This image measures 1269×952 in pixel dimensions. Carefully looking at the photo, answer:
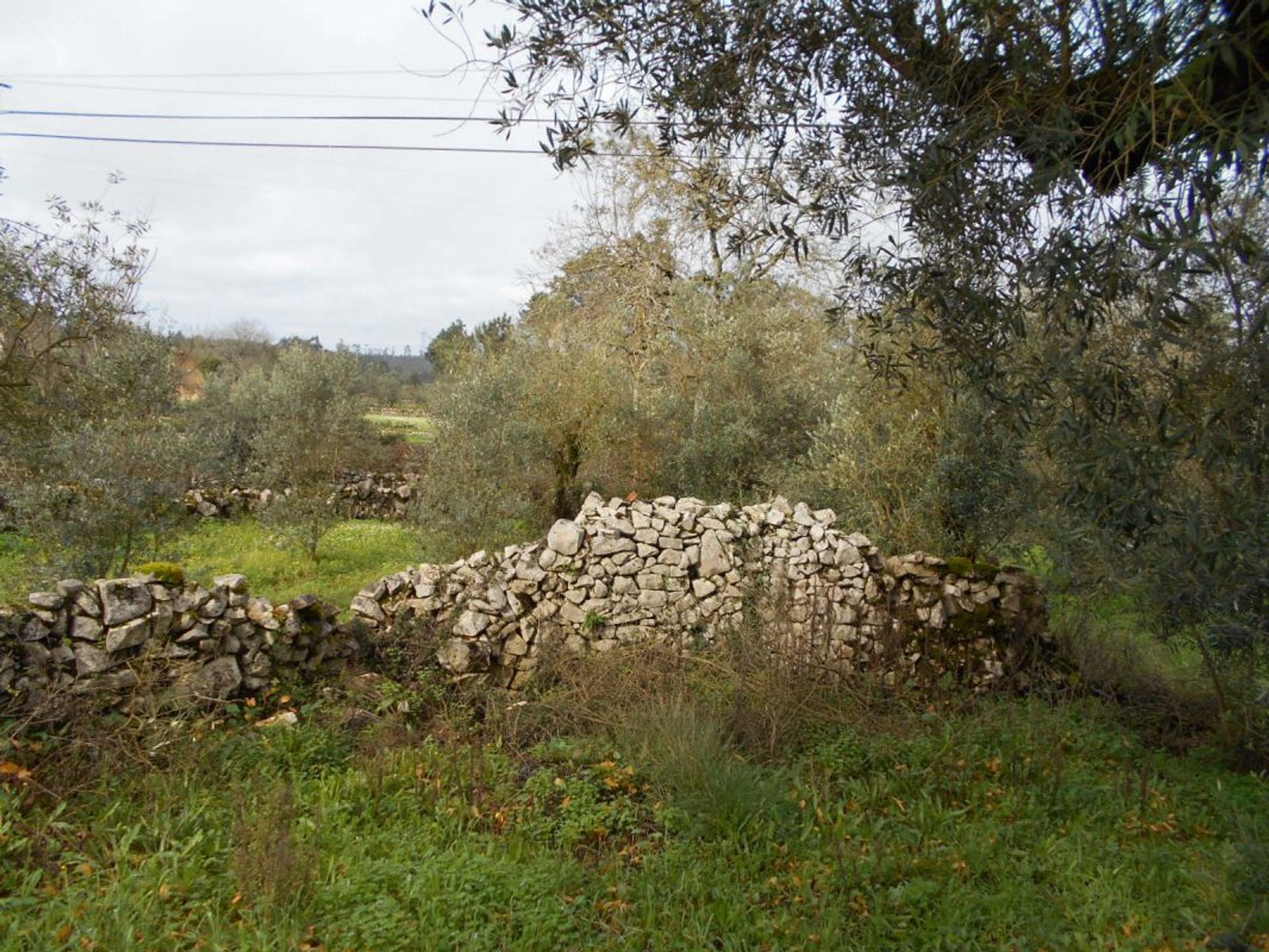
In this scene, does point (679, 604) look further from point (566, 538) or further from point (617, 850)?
point (617, 850)

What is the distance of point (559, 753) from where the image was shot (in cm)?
530

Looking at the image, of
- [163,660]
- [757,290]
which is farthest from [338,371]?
[163,660]

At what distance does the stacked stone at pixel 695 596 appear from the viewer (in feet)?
23.0

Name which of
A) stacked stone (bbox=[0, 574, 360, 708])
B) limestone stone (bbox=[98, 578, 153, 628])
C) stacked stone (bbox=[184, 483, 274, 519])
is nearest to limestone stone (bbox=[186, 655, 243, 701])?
stacked stone (bbox=[0, 574, 360, 708])

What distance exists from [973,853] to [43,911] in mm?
4136

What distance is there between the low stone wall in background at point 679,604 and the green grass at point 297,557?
3.72 meters

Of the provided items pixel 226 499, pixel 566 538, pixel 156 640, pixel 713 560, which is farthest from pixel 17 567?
pixel 713 560

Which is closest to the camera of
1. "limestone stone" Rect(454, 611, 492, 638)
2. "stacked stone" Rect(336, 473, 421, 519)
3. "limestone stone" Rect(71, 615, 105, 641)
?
"limestone stone" Rect(71, 615, 105, 641)

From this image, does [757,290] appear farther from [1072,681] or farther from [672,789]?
[672,789]

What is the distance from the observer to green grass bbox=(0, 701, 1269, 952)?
3410 mm

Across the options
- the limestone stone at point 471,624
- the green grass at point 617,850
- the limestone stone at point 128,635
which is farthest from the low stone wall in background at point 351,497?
the green grass at point 617,850

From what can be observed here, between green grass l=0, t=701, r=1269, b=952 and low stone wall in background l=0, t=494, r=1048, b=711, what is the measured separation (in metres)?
1.16

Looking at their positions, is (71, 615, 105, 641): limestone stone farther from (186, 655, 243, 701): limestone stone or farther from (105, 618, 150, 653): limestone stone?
(186, 655, 243, 701): limestone stone

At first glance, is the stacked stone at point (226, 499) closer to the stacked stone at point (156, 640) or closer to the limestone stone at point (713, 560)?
the stacked stone at point (156, 640)
